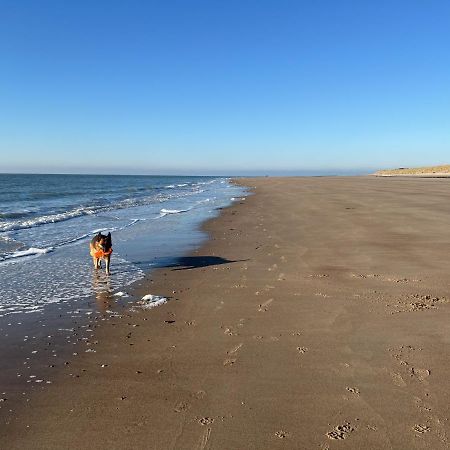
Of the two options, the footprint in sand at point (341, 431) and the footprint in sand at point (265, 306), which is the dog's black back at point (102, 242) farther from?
the footprint in sand at point (341, 431)

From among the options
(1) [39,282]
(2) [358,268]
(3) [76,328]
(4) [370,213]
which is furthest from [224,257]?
(4) [370,213]

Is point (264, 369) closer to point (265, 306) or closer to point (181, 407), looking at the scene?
point (181, 407)

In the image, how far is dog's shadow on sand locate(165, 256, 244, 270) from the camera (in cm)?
880

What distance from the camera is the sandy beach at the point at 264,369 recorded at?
9.87ft

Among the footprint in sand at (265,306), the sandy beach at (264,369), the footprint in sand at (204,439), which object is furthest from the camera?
the footprint in sand at (265,306)

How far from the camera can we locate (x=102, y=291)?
7.00 metres

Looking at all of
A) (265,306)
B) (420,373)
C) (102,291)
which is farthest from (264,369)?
(102,291)

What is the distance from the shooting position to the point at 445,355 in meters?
4.16

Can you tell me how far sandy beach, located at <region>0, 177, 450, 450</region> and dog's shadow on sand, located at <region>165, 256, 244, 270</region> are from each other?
773 millimetres

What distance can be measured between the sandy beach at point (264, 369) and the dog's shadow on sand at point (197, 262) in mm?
773

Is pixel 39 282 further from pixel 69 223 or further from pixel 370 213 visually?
pixel 370 213

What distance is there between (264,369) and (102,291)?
391 centimetres

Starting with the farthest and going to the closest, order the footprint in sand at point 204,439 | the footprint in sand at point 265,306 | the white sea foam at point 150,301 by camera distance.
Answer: the white sea foam at point 150,301 < the footprint in sand at point 265,306 < the footprint in sand at point 204,439

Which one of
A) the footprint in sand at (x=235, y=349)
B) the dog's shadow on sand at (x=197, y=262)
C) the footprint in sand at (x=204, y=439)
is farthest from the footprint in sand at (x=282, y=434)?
the dog's shadow on sand at (x=197, y=262)
